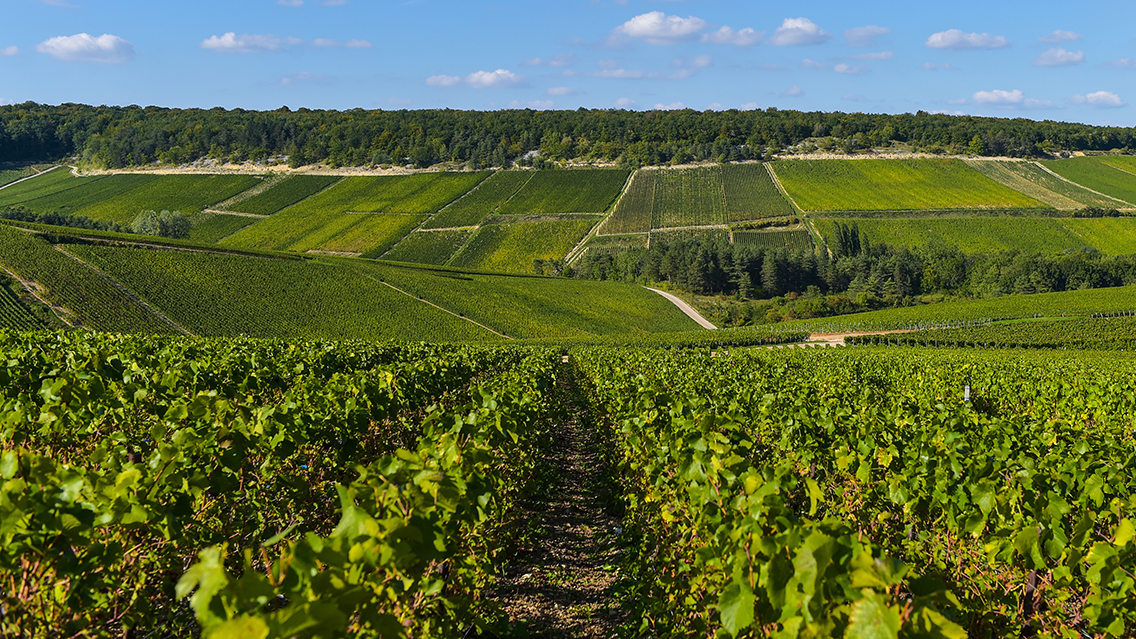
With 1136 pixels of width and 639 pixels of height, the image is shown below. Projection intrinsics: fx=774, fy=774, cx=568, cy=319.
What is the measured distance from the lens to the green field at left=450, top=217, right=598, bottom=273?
367ft

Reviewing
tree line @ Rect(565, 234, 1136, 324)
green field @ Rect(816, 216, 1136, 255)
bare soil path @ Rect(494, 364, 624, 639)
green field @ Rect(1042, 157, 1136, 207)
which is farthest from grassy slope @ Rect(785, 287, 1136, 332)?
green field @ Rect(1042, 157, 1136, 207)

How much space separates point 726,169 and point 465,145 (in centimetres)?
5640

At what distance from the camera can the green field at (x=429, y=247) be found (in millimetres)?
112250

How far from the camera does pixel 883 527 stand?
20.8 feet

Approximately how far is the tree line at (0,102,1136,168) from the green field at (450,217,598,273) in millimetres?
40101

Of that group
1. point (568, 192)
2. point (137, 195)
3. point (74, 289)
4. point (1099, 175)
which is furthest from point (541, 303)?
point (1099, 175)

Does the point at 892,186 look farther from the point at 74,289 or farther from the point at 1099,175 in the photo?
the point at 74,289

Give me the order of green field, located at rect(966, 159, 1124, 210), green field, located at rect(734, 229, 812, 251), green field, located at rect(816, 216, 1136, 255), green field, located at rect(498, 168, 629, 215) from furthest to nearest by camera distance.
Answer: green field, located at rect(498, 168, 629, 215) < green field, located at rect(966, 159, 1124, 210) < green field, located at rect(734, 229, 812, 251) < green field, located at rect(816, 216, 1136, 255)

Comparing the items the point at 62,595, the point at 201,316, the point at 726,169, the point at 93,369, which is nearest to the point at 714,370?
the point at 93,369

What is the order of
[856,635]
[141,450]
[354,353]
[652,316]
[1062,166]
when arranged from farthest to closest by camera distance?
1. [1062,166]
2. [652,316]
3. [354,353]
4. [141,450]
5. [856,635]

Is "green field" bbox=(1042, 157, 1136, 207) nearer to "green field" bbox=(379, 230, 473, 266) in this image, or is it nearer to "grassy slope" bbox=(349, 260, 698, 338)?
"grassy slope" bbox=(349, 260, 698, 338)

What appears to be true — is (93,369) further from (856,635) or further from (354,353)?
(354,353)

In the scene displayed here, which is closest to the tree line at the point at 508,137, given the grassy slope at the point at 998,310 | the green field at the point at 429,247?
the green field at the point at 429,247

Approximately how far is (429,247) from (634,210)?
120ft
